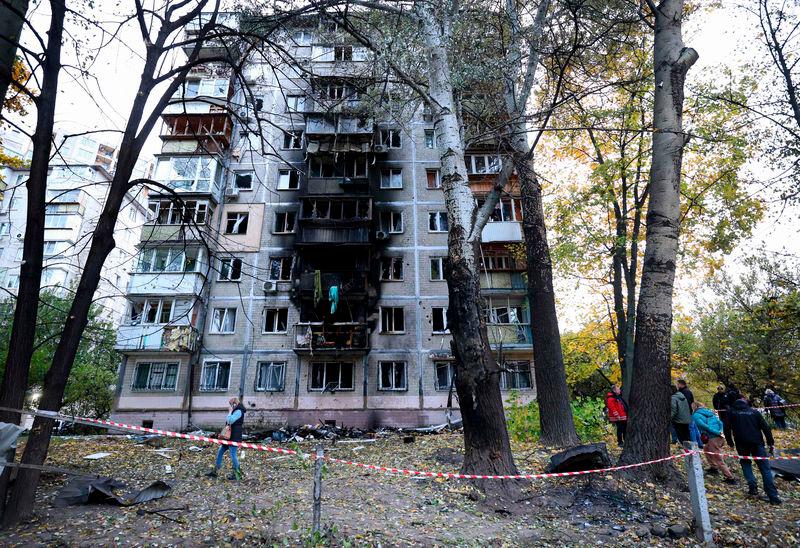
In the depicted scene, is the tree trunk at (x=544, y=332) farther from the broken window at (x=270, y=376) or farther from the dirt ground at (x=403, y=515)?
the broken window at (x=270, y=376)

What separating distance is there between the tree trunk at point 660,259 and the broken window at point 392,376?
15089 mm

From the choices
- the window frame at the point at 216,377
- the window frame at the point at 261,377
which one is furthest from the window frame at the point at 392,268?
the window frame at the point at 216,377

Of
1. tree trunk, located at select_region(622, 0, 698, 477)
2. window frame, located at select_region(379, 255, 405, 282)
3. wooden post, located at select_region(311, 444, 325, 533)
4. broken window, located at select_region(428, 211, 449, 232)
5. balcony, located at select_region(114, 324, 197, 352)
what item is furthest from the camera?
broken window, located at select_region(428, 211, 449, 232)

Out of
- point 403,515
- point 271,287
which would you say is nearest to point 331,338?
point 271,287

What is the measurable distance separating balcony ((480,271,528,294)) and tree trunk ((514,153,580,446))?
35.5 ft

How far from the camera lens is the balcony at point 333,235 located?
2242cm

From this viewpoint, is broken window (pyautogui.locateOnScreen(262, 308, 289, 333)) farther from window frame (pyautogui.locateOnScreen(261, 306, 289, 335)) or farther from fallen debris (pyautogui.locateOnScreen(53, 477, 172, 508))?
fallen debris (pyautogui.locateOnScreen(53, 477, 172, 508))

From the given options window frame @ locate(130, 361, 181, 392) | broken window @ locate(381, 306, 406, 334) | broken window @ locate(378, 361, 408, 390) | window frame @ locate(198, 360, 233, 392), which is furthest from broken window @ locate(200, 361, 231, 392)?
broken window @ locate(381, 306, 406, 334)

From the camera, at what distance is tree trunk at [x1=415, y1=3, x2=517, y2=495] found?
21.2 feet

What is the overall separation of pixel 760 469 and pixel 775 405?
11033 mm

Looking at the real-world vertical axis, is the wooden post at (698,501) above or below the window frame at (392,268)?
below

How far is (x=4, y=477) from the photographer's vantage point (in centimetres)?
496

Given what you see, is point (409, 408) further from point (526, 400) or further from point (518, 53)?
point (518, 53)

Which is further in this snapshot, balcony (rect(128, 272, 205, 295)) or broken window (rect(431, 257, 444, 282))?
broken window (rect(431, 257, 444, 282))
